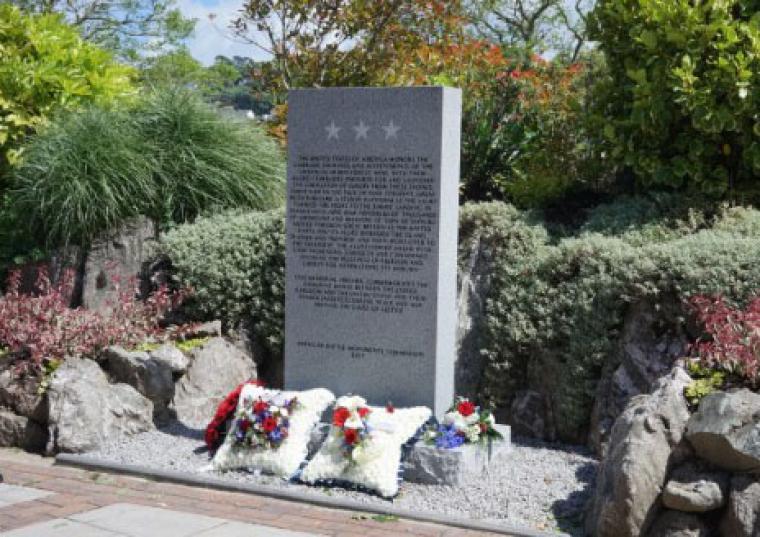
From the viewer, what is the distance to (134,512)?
5371 mm

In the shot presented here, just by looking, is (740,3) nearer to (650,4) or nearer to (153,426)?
(650,4)

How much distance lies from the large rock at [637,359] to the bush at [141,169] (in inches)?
159

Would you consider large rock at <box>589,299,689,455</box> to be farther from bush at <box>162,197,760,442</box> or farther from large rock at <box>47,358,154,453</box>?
large rock at <box>47,358,154,453</box>

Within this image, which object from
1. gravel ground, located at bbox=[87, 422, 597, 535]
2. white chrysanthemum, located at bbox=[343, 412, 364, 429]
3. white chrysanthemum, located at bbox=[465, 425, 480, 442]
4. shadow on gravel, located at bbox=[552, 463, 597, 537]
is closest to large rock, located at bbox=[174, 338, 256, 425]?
gravel ground, located at bbox=[87, 422, 597, 535]

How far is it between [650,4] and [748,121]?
1226 mm

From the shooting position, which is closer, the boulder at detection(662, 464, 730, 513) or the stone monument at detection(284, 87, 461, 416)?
the boulder at detection(662, 464, 730, 513)

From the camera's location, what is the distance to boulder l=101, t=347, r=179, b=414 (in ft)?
23.7

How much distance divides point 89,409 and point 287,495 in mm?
1822

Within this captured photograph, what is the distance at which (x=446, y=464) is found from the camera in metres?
5.84

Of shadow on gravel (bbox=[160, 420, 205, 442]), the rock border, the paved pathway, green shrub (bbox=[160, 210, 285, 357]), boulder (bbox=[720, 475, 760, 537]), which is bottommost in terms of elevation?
the paved pathway

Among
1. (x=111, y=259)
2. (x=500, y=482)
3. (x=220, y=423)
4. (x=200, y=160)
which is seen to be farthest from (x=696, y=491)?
(x=200, y=160)

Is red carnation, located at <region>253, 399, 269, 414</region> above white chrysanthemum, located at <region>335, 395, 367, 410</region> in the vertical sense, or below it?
below

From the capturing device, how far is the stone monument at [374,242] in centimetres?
611

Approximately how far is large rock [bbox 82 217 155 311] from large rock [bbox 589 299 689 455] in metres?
4.30
